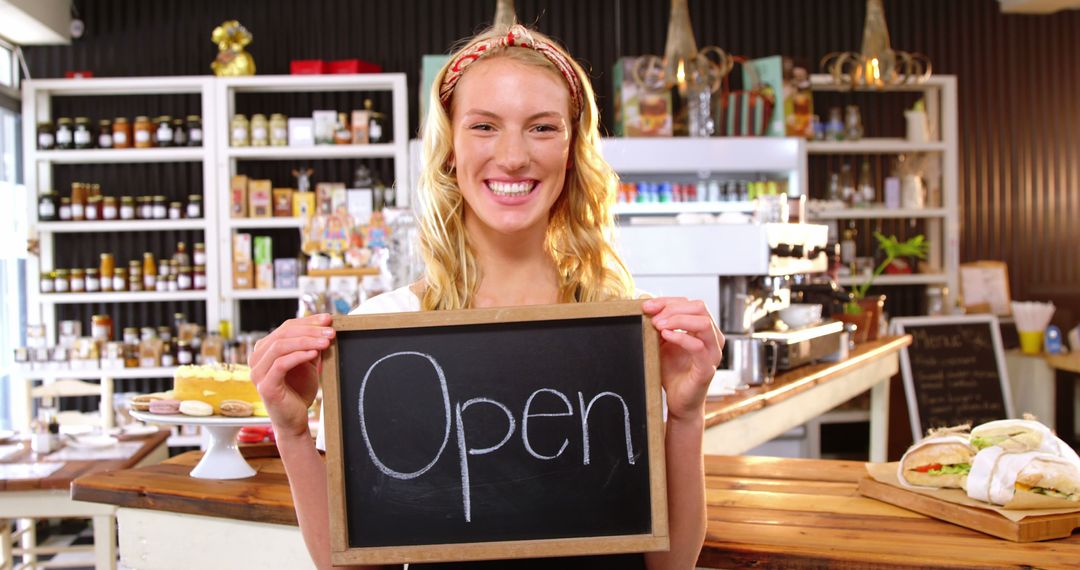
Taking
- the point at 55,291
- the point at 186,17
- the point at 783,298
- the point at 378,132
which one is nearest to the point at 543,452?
the point at 783,298

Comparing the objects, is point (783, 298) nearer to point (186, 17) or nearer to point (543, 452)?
point (543, 452)

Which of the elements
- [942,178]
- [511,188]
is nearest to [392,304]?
[511,188]

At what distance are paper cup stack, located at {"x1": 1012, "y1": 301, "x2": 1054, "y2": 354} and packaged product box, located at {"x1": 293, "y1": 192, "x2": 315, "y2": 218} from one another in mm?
4242

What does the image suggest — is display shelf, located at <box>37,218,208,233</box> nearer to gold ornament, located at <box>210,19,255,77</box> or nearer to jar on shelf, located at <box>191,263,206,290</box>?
jar on shelf, located at <box>191,263,206,290</box>

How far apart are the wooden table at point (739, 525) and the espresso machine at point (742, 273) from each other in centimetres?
113

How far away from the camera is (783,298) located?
139 inches

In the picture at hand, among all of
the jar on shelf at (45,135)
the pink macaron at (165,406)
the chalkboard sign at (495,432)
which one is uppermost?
the jar on shelf at (45,135)

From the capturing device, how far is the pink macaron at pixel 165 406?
2.24 m

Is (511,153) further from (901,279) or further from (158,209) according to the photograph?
(901,279)

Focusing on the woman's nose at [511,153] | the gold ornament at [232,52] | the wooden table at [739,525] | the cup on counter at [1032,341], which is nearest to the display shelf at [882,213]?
the cup on counter at [1032,341]

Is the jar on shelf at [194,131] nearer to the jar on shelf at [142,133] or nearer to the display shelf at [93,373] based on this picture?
the jar on shelf at [142,133]

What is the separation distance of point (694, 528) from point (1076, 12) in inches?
250

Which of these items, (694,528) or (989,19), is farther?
(989,19)

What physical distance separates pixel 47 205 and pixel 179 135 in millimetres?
814
